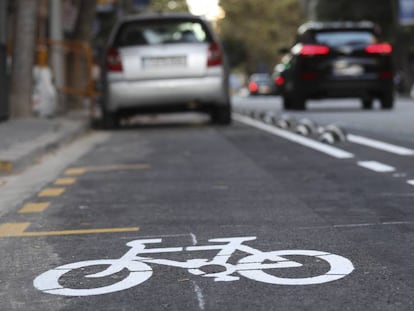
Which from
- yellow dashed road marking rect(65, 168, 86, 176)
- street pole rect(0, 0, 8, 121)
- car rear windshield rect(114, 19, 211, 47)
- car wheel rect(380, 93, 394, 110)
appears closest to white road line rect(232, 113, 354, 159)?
car rear windshield rect(114, 19, 211, 47)

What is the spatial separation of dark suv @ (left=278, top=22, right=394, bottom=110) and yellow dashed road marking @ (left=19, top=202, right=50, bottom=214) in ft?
48.3

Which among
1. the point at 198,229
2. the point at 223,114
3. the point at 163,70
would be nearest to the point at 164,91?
the point at 163,70

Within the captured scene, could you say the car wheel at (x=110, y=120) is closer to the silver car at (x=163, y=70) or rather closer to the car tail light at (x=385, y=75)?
the silver car at (x=163, y=70)

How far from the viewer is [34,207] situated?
7422 millimetres

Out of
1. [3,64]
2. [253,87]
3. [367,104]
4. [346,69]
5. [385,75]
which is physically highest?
[3,64]

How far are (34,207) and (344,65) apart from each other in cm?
1509

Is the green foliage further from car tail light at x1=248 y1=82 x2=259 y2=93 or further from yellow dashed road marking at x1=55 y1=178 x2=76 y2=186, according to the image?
yellow dashed road marking at x1=55 y1=178 x2=76 y2=186

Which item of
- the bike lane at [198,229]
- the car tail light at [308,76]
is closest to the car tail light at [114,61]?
the bike lane at [198,229]

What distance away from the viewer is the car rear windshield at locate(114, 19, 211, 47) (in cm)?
1650

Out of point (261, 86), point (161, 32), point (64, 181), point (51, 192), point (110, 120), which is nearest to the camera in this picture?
point (51, 192)

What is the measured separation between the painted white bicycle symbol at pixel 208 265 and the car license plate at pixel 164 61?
10.7m

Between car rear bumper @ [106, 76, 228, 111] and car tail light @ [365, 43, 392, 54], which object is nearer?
car rear bumper @ [106, 76, 228, 111]

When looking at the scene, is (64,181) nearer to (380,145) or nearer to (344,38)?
(380,145)

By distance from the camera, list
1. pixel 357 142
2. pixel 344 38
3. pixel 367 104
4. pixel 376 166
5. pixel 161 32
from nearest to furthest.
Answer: pixel 376 166
pixel 357 142
pixel 161 32
pixel 344 38
pixel 367 104
